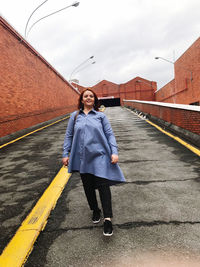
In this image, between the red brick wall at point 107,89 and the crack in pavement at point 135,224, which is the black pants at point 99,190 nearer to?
the crack in pavement at point 135,224

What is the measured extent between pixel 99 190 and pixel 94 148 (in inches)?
19.6

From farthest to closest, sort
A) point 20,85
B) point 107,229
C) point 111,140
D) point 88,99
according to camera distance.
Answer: point 20,85 < point 88,99 < point 111,140 < point 107,229

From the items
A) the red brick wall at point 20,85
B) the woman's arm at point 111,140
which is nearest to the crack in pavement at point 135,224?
the woman's arm at point 111,140

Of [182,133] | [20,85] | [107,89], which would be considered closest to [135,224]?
[182,133]

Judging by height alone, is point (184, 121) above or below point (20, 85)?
below

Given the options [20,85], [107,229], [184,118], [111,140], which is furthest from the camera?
[20,85]

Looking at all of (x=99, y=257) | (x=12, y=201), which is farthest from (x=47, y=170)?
(x=99, y=257)

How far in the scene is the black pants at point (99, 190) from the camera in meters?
2.59

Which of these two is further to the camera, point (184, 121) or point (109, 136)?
point (184, 121)

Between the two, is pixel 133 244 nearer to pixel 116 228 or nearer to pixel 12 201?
pixel 116 228

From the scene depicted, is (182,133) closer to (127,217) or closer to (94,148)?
(127,217)

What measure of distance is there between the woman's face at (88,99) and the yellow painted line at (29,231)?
1564mm

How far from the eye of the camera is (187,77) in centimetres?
2809

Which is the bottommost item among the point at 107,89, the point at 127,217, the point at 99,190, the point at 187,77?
the point at 127,217
